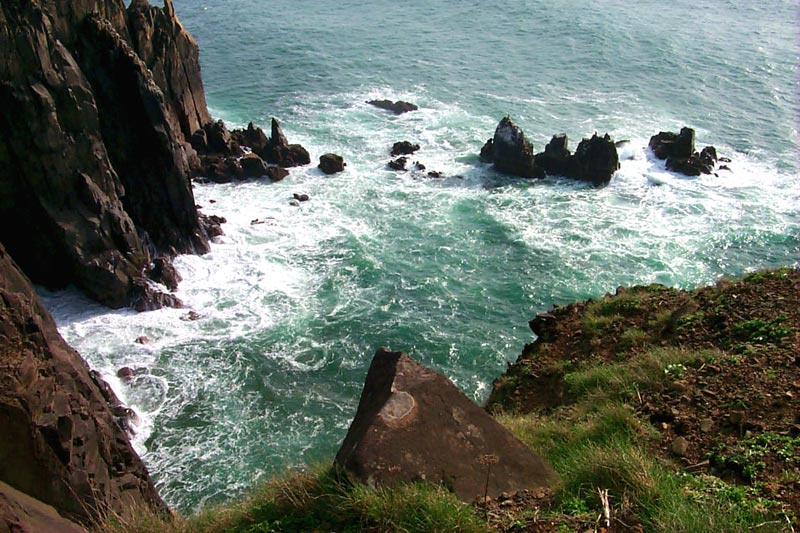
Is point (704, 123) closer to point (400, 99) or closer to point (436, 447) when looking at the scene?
point (400, 99)

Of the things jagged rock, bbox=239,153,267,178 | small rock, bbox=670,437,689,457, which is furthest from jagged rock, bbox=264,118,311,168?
small rock, bbox=670,437,689,457

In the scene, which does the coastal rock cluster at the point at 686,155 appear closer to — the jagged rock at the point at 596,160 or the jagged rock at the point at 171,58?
the jagged rock at the point at 596,160

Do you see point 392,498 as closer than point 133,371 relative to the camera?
Yes

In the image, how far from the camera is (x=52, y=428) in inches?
469

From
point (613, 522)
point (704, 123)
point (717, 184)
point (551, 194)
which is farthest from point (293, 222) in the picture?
point (704, 123)

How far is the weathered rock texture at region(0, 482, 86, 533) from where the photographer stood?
7.72 m

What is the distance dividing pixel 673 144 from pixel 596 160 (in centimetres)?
652

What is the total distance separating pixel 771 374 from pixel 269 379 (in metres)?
18.8

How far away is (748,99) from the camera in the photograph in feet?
181

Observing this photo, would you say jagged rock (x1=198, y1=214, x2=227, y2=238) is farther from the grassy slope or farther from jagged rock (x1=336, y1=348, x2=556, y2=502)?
jagged rock (x1=336, y1=348, x2=556, y2=502)

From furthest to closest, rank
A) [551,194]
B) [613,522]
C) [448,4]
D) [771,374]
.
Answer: [448,4]
[551,194]
[771,374]
[613,522]

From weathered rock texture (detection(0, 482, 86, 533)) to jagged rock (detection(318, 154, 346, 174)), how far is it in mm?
33444

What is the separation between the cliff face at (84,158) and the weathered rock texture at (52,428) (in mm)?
11578

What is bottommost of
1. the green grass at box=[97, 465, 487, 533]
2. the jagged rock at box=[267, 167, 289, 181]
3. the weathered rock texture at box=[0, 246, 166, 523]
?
Result: the jagged rock at box=[267, 167, 289, 181]
